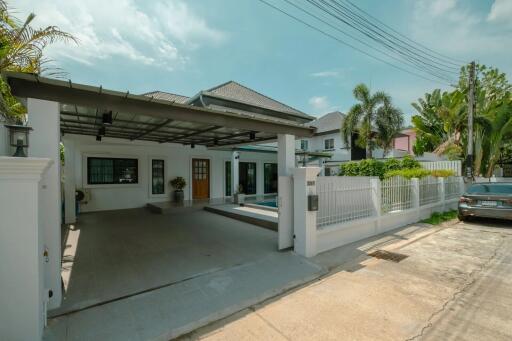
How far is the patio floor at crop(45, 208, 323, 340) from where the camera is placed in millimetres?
3068

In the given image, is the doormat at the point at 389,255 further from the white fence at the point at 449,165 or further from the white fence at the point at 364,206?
the white fence at the point at 449,165

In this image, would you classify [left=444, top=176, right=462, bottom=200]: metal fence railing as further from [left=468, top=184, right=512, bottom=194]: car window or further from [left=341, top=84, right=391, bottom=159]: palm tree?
[left=341, top=84, right=391, bottom=159]: palm tree

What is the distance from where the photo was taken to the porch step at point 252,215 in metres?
8.16

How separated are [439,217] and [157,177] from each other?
1251 cm

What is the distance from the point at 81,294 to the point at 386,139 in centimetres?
1927

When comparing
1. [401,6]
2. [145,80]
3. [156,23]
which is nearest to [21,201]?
[156,23]

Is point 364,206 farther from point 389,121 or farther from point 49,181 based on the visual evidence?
point 389,121

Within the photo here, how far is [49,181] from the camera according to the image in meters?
3.41

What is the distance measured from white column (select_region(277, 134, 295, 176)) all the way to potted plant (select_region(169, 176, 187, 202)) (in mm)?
7822

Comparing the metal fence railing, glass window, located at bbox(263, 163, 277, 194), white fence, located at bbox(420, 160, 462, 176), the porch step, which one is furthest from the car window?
glass window, located at bbox(263, 163, 277, 194)

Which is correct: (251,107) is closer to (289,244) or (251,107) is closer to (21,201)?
(289,244)

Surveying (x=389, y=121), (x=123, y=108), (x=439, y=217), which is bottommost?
(x=439, y=217)

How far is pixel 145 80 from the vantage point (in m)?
10.5

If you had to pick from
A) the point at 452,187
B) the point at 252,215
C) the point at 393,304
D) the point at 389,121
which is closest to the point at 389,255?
the point at 393,304
